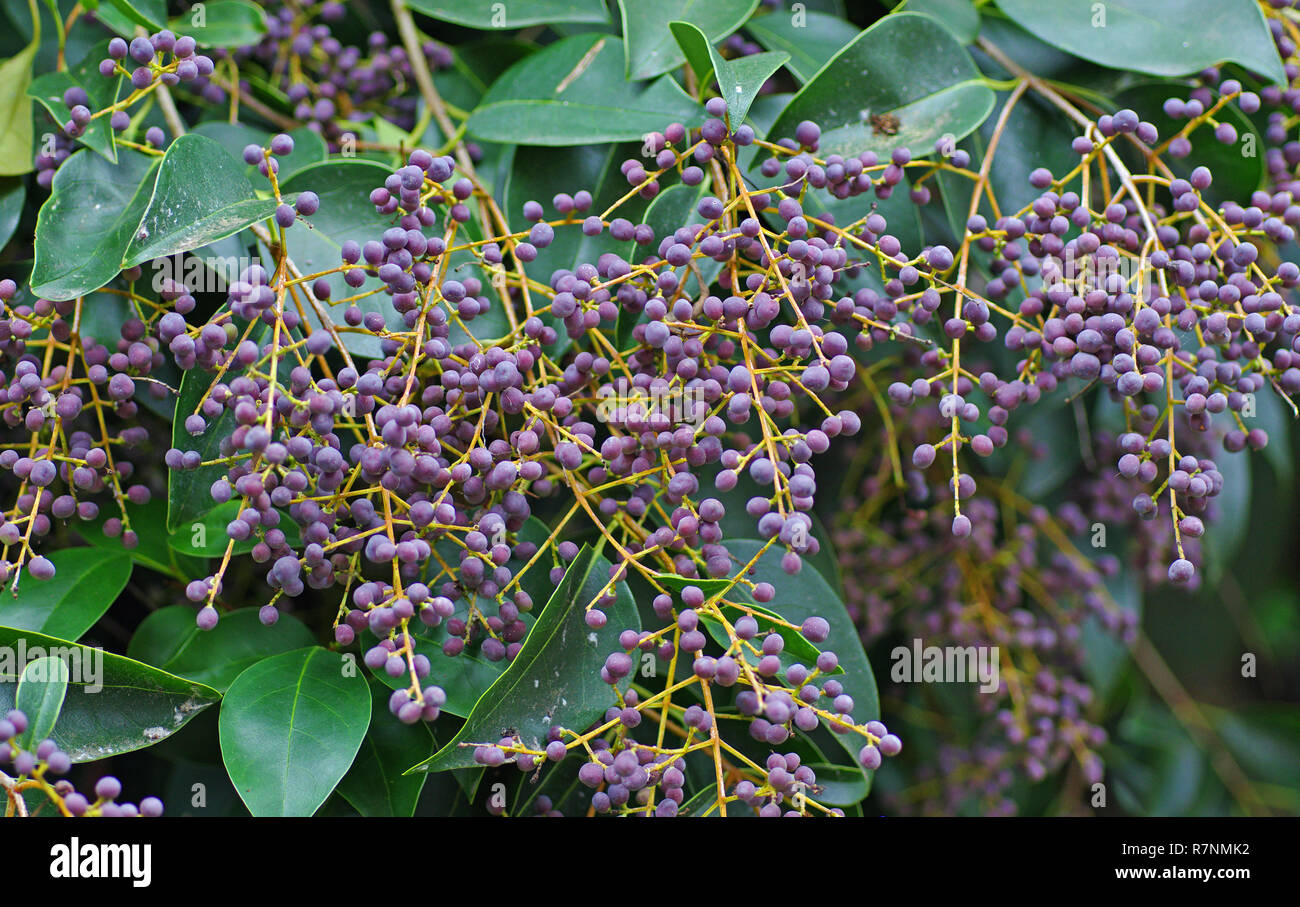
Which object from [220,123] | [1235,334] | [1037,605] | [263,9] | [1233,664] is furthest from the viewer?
[1233,664]

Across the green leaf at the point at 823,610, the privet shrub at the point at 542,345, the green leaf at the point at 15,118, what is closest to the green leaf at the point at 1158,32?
the privet shrub at the point at 542,345

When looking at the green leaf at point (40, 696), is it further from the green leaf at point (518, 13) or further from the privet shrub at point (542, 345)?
the green leaf at point (518, 13)

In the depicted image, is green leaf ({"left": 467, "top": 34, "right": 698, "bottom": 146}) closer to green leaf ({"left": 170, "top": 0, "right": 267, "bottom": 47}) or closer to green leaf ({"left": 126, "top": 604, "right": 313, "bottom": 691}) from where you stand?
green leaf ({"left": 170, "top": 0, "right": 267, "bottom": 47})

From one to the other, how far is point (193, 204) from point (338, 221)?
0.42 ft

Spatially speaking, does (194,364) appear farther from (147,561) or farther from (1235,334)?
(1235,334)

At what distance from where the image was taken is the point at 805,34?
94 centimetres

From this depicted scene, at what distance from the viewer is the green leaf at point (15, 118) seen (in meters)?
0.82

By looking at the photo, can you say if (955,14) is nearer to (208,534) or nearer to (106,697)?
(208,534)

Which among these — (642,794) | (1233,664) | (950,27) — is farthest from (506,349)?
(1233,664)

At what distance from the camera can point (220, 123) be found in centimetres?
86

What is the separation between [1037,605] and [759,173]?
2.26ft

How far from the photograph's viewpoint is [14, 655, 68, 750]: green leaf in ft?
1.99

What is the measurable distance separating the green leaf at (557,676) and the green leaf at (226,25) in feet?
1.85
